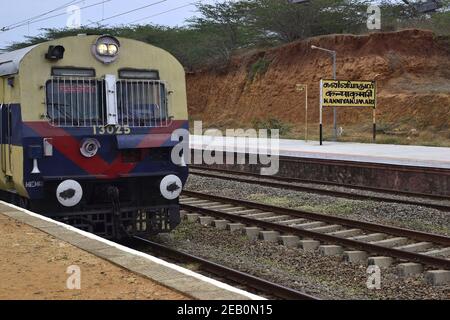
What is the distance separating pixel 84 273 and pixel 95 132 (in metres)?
2.90

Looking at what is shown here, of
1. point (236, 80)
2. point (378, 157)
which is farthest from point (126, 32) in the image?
point (378, 157)

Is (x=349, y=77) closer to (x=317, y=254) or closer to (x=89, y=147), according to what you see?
(x=317, y=254)

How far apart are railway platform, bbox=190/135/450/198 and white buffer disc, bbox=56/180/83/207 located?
8.97 meters

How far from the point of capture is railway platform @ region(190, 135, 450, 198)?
53.3 ft

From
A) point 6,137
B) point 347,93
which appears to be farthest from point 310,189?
point 347,93

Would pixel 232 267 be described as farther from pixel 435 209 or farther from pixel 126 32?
pixel 126 32

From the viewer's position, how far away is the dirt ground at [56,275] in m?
5.20

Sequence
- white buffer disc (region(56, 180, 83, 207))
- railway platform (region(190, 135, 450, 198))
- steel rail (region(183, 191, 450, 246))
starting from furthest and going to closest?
1. railway platform (region(190, 135, 450, 198))
2. steel rail (region(183, 191, 450, 246))
3. white buffer disc (region(56, 180, 83, 207))

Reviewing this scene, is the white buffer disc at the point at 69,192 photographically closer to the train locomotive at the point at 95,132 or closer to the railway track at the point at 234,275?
the train locomotive at the point at 95,132

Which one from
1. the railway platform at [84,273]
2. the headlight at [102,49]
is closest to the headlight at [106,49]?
the headlight at [102,49]

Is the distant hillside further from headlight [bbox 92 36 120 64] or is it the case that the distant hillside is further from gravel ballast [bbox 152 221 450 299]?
headlight [bbox 92 36 120 64]

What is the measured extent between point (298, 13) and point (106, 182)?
116 feet

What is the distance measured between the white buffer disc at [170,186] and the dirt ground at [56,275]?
188cm

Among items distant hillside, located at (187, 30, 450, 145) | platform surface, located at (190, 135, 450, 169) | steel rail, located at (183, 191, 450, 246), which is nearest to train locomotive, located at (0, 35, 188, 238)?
steel rail, located at (183, 191, 450, 246)
